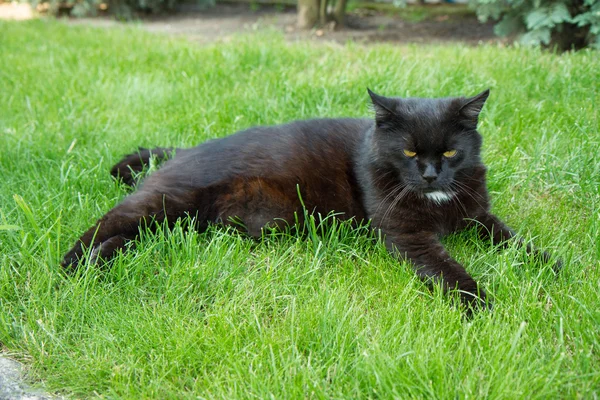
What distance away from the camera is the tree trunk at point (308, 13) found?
6.84m

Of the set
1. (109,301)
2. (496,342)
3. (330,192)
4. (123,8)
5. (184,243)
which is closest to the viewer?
(496,342)

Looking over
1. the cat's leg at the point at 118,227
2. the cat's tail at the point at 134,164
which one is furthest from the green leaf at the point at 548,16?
the cat's leg at the point at 118,227

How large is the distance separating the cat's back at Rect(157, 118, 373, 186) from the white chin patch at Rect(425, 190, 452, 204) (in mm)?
449

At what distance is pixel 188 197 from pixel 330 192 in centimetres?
70

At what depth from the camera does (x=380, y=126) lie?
2559 millimetres

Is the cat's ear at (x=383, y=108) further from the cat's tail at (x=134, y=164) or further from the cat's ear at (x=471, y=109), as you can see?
the cat's tail at (x=134, y=164)

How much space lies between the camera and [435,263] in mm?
2336

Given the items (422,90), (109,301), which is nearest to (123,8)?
(422,90)

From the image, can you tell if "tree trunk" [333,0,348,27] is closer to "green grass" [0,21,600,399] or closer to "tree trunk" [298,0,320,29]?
"tree trunk" [298,0,320,29]

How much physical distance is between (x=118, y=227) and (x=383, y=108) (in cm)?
133

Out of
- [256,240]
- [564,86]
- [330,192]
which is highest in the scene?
[564,86]

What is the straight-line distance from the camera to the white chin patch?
8.49ft

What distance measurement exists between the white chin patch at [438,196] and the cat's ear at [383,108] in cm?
41

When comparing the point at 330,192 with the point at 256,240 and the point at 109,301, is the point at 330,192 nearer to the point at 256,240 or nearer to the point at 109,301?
the point at 256,240
